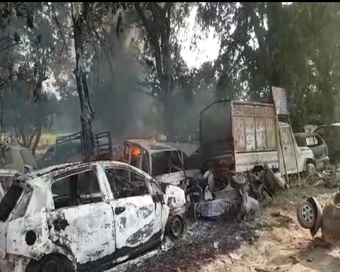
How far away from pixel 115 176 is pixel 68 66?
243 inches

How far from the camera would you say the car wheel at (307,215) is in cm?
470

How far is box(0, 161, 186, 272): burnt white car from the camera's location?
132 inches

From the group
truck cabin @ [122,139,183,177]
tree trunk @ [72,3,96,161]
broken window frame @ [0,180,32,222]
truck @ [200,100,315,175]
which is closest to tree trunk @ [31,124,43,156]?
tree trunk @ [72,3,96,161]

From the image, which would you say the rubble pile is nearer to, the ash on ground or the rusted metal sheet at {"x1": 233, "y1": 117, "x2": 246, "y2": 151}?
the rusted metal sheet at {"x1": 233, "y1": 117, "x2": 246, "y2": 151}

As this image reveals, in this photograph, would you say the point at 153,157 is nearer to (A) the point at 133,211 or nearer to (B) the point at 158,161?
(B) the point at 158,161

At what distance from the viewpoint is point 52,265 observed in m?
3.50

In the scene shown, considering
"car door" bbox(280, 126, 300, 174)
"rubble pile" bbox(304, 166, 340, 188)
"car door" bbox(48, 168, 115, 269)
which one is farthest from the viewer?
"car door" bbox(280, 126, 300, 174)

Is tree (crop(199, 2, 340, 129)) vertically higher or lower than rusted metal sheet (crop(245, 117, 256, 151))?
higher

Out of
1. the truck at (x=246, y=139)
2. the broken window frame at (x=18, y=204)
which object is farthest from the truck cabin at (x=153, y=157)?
the broken window frame at (x=18, y=204)

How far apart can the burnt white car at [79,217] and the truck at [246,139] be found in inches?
120

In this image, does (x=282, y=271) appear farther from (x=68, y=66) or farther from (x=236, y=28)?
(x=68, y=66)

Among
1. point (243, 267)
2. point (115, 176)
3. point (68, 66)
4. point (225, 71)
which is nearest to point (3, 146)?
point (68, 66)

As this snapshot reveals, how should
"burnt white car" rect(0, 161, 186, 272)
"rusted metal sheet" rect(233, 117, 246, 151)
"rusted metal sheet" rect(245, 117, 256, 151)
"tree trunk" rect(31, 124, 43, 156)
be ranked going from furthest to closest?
"tree trunk" rect(31, 124, 43, 156), "rusted metal sheet" rect(245, 117, 256, 151), "rusted metal sheet" rect(233, 117, 246, 151), "burnt white car" rect(0, 161, 186, 272)

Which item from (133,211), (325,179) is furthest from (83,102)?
(325,179)
